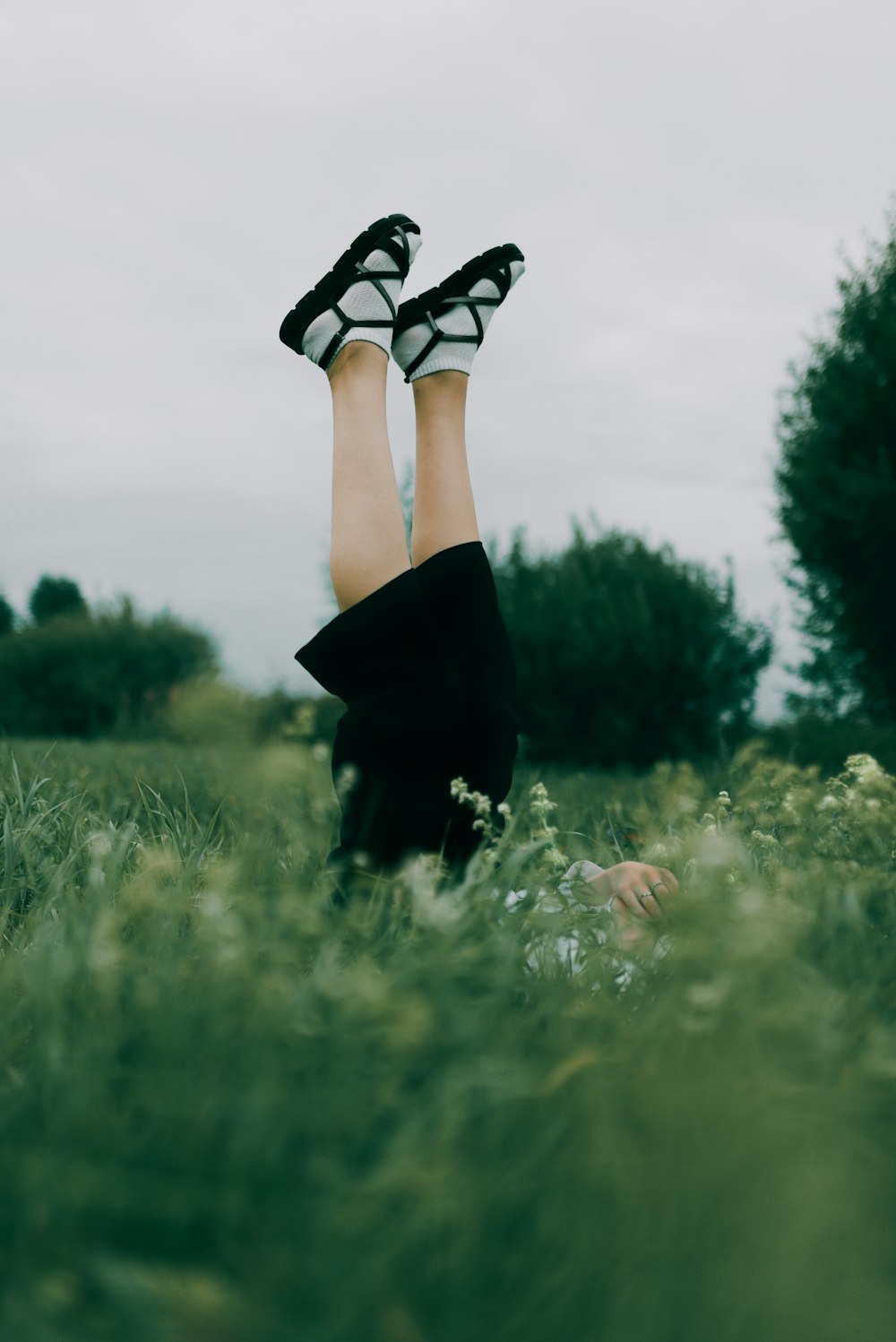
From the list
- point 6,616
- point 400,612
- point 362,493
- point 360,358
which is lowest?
point 400,612

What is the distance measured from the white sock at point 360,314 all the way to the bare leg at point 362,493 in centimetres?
4

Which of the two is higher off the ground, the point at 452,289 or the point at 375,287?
the point at 452,289

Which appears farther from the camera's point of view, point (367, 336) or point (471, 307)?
point (471, 307)

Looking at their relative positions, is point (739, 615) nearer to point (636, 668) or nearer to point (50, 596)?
point (636, 668)

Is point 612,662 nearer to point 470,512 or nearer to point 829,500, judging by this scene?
point 829,500

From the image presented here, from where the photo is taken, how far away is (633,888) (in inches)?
79.1

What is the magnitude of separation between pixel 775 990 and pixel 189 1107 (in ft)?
2.25

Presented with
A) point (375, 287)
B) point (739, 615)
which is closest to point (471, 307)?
point (375, 287)

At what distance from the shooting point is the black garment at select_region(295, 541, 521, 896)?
234 centimetres

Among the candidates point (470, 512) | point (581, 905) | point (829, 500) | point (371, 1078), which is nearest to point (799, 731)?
point (829, 500)

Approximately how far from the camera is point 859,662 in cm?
1181

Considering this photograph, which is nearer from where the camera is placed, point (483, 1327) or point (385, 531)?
point (483, 1327)

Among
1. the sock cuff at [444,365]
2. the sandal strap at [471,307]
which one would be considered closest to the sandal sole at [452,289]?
the sandal strap at [471,307]

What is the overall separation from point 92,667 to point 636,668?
11.7m
